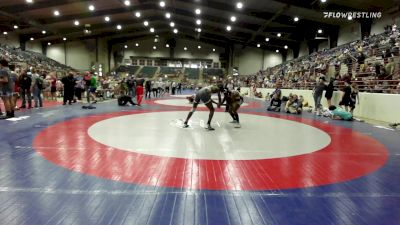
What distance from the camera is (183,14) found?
32781mm

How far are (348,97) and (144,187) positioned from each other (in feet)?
32.9

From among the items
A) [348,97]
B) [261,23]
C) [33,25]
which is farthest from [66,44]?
[348,97]

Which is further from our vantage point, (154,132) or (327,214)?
(154,132)

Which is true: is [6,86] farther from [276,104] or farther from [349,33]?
[349,33]

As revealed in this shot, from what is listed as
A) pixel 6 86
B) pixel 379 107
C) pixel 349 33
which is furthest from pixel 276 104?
pixel 349 33

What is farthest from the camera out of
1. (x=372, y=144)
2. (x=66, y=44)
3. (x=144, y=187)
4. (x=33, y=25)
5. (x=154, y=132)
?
(x=66, y=44)

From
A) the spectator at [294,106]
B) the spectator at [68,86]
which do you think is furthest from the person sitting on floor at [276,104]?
the spectator at [68,86]

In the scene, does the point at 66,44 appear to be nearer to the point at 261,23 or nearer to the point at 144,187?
the point at 261,23

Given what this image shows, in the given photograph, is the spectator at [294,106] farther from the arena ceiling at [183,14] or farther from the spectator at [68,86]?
the arena ceiling at [183,14]

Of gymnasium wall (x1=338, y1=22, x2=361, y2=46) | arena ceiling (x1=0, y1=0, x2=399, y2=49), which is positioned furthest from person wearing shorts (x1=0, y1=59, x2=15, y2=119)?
gymnasium wall (x1=338, y1=22, x2=361, y2=46)

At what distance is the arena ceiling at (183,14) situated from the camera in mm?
24062

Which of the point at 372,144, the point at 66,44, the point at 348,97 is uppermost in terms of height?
the point at 66,44

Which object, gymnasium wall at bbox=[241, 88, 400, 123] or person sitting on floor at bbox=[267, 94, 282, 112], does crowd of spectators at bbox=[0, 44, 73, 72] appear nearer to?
person sitting on floor at bbox=[267, 94, 282, 112]

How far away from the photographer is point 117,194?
10.4 feet
